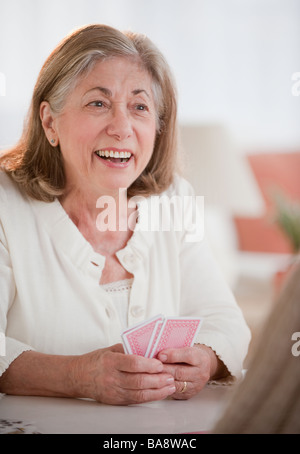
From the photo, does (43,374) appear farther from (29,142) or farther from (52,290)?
(29,142)

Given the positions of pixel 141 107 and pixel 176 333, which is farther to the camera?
pixel 141 107

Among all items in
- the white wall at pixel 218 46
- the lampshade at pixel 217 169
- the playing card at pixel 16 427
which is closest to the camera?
the playing card at pixel 16 427

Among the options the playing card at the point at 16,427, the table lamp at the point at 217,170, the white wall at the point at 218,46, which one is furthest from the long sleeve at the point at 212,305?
the white wall at the point at 218,46

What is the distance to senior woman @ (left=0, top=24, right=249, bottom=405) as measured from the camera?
1.44m

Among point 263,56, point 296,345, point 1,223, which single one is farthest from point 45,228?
point 263,56

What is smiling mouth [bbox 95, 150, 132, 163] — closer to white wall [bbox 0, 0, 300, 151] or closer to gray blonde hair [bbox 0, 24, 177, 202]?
gray blonde hair [bbox 0, 24, 177, 202]

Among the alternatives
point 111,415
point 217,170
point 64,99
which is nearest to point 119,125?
point 64,99

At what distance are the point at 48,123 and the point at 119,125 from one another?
0.21 metres

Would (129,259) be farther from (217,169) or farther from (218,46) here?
(218,46)

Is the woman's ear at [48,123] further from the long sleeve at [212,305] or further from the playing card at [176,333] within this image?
the playing card at [176,333]

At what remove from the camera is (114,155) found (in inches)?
62.1

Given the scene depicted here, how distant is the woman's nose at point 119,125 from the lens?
60.8 inches

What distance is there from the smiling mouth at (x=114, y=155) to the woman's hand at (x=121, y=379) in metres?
0.52
